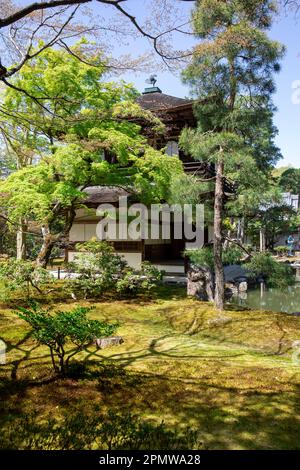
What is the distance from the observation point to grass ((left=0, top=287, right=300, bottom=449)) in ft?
11.1

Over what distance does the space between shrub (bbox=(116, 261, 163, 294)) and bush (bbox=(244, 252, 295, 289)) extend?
3479 millimetres

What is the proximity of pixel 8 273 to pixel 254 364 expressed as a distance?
678 centimetres

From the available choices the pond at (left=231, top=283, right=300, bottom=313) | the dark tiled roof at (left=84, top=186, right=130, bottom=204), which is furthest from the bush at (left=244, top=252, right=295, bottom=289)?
the pond at (left=231, top=283, right=300, bottom=313)

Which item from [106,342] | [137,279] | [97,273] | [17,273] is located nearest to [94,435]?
[106,342]

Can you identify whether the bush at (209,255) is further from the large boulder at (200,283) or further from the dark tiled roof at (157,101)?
the dark tiled roof at (157,101)

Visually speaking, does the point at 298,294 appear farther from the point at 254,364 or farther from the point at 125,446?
the point at 125,446

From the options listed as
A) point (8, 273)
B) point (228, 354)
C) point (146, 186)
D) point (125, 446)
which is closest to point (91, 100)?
point (146, 186)

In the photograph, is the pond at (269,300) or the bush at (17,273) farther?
the pond at (269,300)

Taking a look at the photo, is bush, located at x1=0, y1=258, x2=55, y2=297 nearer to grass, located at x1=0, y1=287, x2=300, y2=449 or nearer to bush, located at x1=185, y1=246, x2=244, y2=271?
grass, located at x1=0, y1=287, x2=300, y2=449

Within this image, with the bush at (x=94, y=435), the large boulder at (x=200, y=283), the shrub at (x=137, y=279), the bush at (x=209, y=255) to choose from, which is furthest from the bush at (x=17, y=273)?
the bush at (x=94, y=435)

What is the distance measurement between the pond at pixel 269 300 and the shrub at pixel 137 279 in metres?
5.85

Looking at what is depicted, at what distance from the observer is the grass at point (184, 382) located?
11.1ft
